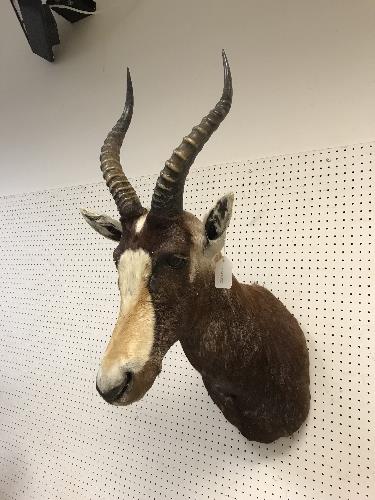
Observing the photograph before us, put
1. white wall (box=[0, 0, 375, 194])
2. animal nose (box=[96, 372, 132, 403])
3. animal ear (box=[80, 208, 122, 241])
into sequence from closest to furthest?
animal nose (box=[96, 372, 132, 403]) → animal ear (box=[80, 208, 122, 241]) → white wall (box=[0, 0, 375, 194])

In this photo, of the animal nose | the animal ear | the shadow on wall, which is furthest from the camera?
the shadow on wall

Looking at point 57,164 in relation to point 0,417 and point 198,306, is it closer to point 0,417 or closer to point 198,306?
point 0,417

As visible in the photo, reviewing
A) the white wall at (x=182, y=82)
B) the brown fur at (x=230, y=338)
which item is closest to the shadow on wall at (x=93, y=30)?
the white wall at (x=182, y=82)

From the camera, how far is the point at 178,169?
993mm

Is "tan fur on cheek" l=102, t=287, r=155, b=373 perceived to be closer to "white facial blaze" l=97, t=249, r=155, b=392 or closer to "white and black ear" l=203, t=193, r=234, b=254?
"white facial blaze" l=97, t=249, r=155, b=392

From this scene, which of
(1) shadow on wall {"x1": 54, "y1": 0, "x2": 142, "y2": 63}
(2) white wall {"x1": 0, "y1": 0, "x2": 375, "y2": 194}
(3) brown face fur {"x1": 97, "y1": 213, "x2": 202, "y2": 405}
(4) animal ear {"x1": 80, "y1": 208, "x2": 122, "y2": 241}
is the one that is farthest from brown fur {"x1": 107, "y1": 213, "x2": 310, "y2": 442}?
(1) shadow on wall {"x1": 54, "y1": 0, "x2": 142, "y2": 63}

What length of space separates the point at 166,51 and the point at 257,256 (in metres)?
1.10

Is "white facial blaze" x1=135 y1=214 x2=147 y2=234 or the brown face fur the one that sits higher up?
"white facial blaze" x1=135 y1=214 x2=147 y2=234

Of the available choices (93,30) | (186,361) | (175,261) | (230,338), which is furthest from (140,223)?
(93,30)

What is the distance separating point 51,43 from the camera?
7.78 ft

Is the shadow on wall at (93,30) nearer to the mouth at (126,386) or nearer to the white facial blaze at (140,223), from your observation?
the white facial blaze at (140,223)

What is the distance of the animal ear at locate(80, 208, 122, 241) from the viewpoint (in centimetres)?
123

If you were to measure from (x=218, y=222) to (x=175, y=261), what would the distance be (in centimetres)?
14

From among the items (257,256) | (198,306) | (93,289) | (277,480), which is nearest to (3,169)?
(93,289)
